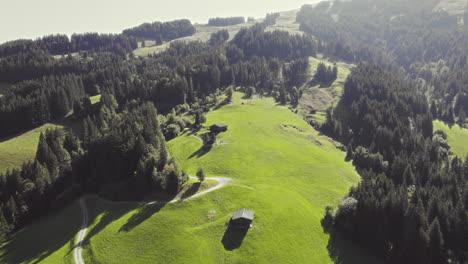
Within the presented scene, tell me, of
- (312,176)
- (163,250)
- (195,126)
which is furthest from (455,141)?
(163,250)

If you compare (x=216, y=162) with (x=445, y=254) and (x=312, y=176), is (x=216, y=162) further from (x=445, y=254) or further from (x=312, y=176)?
(x=445, y=254)

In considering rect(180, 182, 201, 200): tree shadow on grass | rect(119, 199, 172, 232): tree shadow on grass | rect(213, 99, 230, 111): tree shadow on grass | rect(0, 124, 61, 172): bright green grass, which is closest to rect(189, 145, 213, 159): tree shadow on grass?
rect(180, 182, 201, 200): tree shadow on grass

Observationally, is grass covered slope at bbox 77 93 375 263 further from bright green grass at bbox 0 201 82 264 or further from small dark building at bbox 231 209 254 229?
bright green grass at bbox 0 201 82 264

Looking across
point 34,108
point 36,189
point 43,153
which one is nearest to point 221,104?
point 43,153

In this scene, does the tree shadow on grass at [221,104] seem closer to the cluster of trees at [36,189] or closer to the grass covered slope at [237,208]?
the grass covered slope at [237,208]

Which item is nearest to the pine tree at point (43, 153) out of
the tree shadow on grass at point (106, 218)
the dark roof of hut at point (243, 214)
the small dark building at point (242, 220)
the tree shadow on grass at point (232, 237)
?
the tree shadow on grass at point (106, 218)

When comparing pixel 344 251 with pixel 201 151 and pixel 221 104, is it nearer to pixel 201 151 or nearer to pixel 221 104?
pixel 201 151
